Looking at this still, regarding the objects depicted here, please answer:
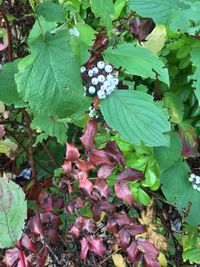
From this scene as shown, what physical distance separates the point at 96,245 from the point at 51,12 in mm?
468

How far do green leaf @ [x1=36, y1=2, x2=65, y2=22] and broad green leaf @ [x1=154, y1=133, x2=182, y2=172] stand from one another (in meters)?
0.44

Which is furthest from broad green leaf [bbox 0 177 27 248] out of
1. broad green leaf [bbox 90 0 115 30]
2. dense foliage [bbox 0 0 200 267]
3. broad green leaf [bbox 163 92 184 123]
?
broad green leaf [bbox 163 92 184 123]

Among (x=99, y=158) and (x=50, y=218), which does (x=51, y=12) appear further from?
(x=50, y=218)

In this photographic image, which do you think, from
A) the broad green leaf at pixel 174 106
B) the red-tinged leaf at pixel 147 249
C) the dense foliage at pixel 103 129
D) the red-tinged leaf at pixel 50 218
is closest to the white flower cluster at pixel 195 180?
the dense foliage at pixel 103 129

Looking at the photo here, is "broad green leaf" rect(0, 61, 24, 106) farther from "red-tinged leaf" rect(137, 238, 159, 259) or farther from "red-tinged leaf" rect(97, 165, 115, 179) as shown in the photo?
"red-tinged leaf" rect(137, 238, 159, 259)

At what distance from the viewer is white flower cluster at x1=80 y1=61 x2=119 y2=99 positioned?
29.7 inches

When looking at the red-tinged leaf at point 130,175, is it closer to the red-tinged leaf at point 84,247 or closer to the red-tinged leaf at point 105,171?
the red-tinged leaf at point 105,171

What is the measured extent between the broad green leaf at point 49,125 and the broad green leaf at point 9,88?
0.25ft

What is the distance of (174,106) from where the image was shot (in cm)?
107

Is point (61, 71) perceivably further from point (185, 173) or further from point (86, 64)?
point (185, 173)

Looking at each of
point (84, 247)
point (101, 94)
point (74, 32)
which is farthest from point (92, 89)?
point (84, 247)

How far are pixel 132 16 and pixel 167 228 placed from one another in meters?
0.56

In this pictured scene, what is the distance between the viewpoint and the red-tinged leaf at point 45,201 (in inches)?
35.7

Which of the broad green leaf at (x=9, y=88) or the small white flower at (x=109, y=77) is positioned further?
the broad green leaf at (x=9, y=88)
